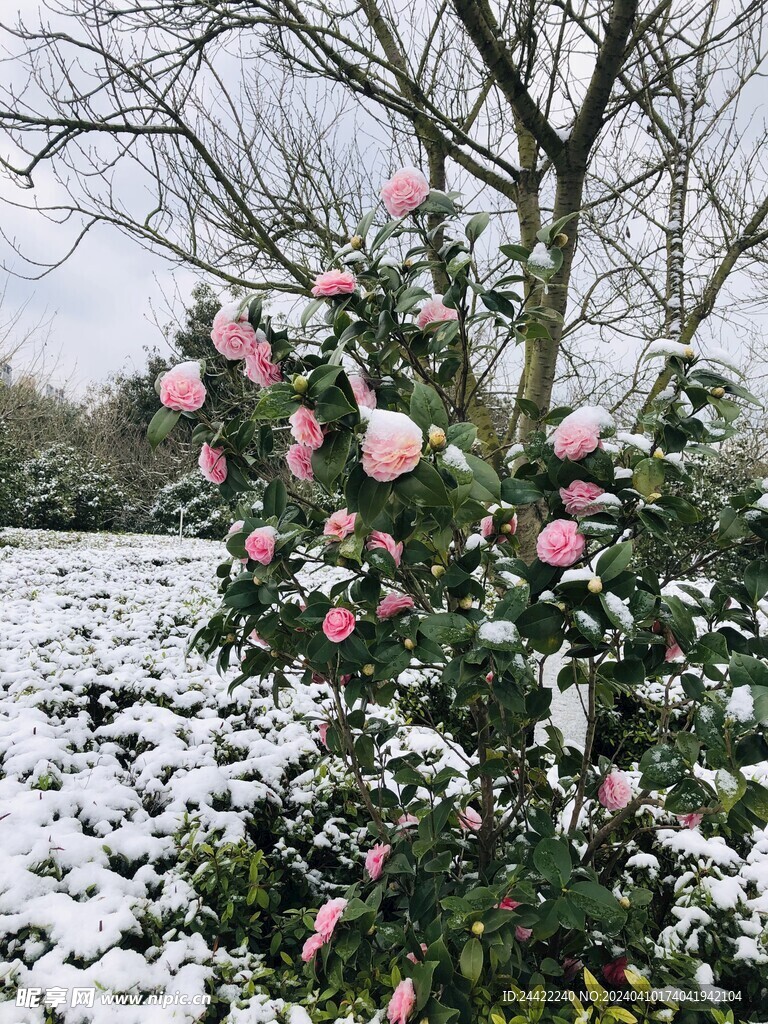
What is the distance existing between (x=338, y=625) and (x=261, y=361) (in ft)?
1.89

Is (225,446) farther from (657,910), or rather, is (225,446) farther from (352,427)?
(657,910)

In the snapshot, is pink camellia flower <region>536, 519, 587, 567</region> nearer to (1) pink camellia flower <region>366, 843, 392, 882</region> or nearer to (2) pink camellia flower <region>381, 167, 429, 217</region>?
(2) pink camellia flower <region>381, 167, 429, 217</region>

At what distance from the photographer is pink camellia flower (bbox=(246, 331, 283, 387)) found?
4.09 feet

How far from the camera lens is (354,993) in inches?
57.7

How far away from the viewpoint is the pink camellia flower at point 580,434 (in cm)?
119

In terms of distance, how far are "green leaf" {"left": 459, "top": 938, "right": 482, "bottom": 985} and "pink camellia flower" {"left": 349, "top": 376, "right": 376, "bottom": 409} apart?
1.16 m

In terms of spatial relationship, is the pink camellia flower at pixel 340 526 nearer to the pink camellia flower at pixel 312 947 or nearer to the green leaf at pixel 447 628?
the green leaf at pixel 447 628

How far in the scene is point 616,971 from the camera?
1486 millimetres

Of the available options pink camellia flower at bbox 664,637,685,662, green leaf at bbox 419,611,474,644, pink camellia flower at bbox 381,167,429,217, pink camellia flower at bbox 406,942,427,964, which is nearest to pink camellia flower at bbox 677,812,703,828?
pink camellia flower at bbox 664,637,685,662

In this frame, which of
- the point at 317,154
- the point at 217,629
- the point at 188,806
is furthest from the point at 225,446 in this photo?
the point at 317,154

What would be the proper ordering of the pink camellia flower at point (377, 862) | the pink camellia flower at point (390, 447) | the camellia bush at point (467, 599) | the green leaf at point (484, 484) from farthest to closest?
the pink camellia flower at point (377, 862) → the camellia bush at point (467, 599) → the green leaf at point (484, 484) → the pink camellia flower at point (390, 447)

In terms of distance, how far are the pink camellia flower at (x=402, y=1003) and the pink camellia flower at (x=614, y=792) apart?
70 cm

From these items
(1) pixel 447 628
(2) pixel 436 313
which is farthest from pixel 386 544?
(2) pixel 436 313

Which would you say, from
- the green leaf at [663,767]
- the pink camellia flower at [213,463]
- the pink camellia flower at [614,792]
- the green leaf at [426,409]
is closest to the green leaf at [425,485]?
the green leaf at [426,409]
